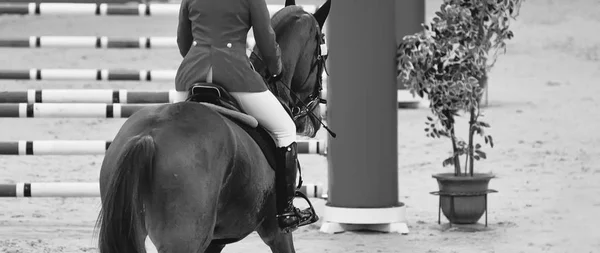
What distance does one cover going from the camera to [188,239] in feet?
13.0

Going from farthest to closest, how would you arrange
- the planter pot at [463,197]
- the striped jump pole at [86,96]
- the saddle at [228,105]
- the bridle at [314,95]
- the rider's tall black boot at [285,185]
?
the striped jump pole at [86,96], the planter pot at [463,197], the bridle at [314,95], the rider's tall black boot at [285,185], the saddle at [228,105]

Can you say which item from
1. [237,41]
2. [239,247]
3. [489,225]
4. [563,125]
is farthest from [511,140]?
[237,41]

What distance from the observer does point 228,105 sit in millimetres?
4504

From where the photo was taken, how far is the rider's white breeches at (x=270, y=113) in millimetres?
4605

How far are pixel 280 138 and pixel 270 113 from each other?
110mm

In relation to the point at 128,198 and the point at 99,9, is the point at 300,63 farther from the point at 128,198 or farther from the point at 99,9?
the point at 99,9

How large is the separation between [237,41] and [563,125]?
7.74 metres

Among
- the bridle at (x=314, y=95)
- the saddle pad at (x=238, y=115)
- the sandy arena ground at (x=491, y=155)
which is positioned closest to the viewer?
the saddle pad at (x=238, y=115)

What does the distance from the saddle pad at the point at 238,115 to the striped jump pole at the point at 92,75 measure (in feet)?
12.6

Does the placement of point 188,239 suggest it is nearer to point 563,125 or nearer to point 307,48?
point 307,48

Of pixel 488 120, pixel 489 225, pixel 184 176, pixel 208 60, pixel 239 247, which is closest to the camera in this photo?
pixel 184 176

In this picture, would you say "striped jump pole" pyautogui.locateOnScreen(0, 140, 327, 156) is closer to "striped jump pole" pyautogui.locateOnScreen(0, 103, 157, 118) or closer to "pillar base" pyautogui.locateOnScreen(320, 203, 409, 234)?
"striped jump pole" pyautogui.locateOnScreen(0, 103, 157, 118)

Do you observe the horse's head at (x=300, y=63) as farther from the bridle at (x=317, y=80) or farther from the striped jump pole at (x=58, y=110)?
the striped jump pole at (x=58, y=110)

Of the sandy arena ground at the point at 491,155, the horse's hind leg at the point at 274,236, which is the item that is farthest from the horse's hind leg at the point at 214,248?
the sandy arena ground at the point at 491,155
